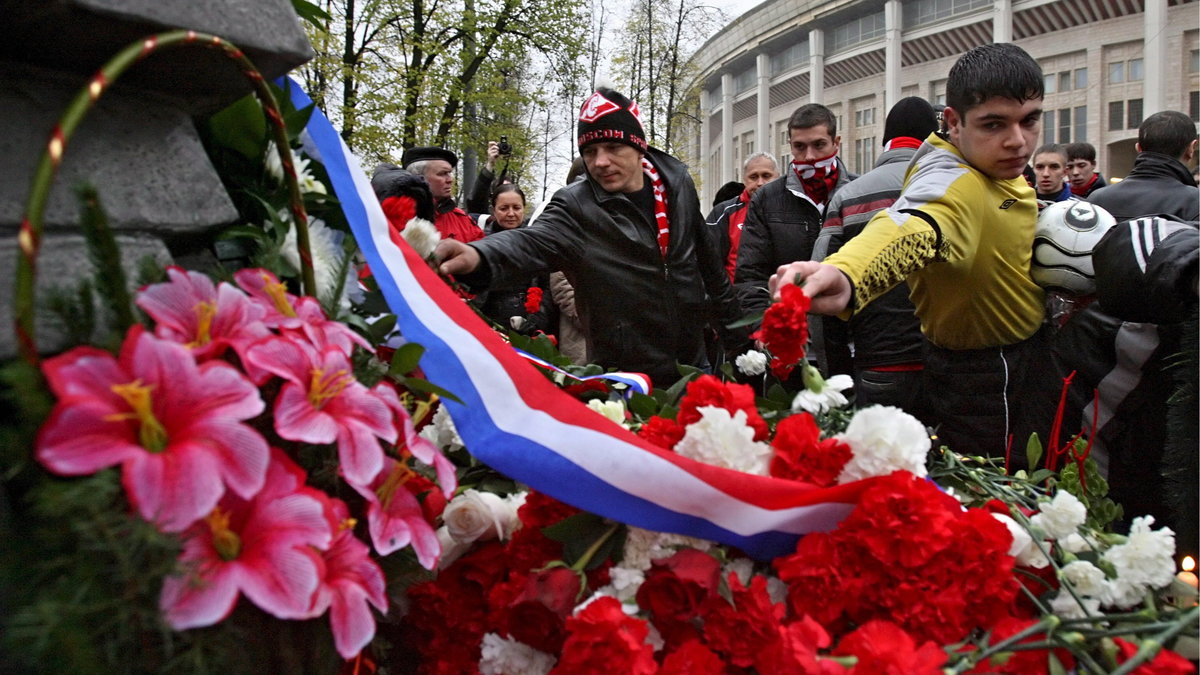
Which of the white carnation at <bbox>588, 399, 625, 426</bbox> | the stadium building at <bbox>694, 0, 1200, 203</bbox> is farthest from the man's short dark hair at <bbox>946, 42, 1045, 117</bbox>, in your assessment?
the stadium building at <bbox>694, 0, 1200, 203</bbox>

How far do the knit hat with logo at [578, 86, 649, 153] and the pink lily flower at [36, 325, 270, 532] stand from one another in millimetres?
3050

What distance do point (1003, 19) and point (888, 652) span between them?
40272 mm

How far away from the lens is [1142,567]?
121 centimetres

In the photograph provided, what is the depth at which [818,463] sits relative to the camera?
119 cm

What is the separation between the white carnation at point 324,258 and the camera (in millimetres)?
1143

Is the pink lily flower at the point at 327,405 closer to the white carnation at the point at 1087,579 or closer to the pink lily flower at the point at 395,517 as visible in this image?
the pink lily flower at the point at 395,517

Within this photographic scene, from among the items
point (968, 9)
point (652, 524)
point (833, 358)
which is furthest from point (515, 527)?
point (968, 9)

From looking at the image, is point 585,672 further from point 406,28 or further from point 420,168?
point 406,28

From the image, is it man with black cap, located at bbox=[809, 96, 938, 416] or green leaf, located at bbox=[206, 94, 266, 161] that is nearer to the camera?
green leaf, located at bbox=[206, 94, 266, 161]

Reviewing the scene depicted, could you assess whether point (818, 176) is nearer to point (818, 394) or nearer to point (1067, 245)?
point (1067, 245)

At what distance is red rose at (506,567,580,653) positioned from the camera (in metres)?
1.10

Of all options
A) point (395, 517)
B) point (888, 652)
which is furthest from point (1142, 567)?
point (395, 517)

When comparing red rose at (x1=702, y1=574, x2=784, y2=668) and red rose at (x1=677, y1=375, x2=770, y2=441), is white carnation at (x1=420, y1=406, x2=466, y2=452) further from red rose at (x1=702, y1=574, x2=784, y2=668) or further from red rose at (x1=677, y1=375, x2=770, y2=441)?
red rose at (x1=702, y1=574, x2=784, y2=668)

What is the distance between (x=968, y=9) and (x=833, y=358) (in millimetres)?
38594
